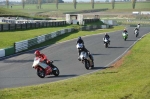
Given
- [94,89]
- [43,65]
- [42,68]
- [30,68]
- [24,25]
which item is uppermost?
[24,25]

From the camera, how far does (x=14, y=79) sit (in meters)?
19.2

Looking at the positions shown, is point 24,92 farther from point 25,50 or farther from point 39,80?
point 25,50

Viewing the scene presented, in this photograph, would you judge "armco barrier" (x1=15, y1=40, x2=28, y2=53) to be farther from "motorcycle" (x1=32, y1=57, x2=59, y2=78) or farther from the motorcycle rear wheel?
"motorcycle" (x1=32, y1=57, x2=59, y2=78)

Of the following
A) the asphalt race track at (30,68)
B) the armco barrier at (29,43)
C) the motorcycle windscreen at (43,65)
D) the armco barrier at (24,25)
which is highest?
the armco barrier at (24,25)

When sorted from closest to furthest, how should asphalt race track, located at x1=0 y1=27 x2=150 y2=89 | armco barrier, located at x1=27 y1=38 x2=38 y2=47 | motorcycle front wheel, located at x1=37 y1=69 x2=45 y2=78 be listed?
1. asphalt race track, located at x1=0 y1=27 x2=150 y2=89
2. motorcycle front wheel, located at x1=37 y1=69 x2=45 y2=78
3. armco barrier, located at x1=27 y1=38 x2=38 y2=47

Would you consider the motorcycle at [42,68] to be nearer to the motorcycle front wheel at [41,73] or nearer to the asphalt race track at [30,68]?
the motorcycle front wheel at [41,73]

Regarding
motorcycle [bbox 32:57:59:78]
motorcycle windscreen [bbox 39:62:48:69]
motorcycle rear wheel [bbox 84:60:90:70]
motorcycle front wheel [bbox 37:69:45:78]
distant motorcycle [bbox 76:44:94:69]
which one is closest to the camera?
motorcycle [bbox 32:57:59:78]

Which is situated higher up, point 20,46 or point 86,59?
point 86,59

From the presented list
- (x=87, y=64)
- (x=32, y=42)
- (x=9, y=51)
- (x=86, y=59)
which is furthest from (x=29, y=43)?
(x=86, y=59)

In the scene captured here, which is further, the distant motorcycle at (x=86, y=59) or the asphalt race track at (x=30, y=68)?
the distant motorcycle at (x=86, y=59)

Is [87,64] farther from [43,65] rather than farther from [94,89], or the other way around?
[94,89]

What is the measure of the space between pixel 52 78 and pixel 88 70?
384cm

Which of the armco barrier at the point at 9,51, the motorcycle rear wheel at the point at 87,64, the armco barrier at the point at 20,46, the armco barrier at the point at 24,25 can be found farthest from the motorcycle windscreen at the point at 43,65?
the armco barrier at the point at 24,25

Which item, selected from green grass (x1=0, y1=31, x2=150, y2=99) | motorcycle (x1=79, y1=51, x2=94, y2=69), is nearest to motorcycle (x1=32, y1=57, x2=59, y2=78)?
green grass (x1=0, y1=31, x2=150, y2=99)
